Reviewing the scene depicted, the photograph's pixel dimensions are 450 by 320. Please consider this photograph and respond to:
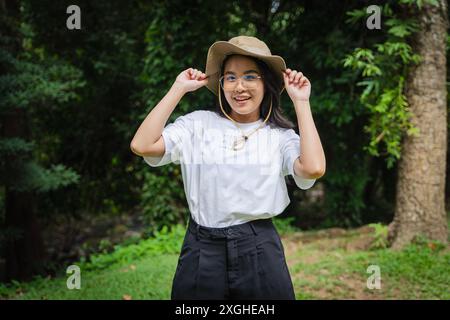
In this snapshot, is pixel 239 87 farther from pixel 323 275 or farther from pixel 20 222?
pixel 20 222

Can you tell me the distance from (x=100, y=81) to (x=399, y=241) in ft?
16.0

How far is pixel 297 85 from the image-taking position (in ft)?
6.88

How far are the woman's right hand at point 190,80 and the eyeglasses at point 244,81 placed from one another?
0.10 meters

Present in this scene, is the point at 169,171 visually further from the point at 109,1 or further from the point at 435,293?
the point at 435,293

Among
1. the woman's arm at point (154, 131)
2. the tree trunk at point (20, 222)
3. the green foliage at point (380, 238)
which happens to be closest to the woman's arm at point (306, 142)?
the woman's arm at point (154, 131)

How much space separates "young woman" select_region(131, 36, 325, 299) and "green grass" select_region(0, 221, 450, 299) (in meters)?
2.35

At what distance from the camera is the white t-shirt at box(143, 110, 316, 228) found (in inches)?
81.5

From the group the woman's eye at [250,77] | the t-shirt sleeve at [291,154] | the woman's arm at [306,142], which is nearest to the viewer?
Result: the woman's arm at [306,142]

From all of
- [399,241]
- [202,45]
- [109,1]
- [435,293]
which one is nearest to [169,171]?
[202,45]

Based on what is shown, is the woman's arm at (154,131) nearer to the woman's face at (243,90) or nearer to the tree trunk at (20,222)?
the woman's face at (243,90)

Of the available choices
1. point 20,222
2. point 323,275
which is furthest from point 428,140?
point 20,222

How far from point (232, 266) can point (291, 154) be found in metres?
0.51

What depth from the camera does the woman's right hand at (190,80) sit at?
85.3 inches

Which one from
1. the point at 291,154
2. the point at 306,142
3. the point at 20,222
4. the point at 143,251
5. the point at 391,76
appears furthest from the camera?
the point at 20,222
